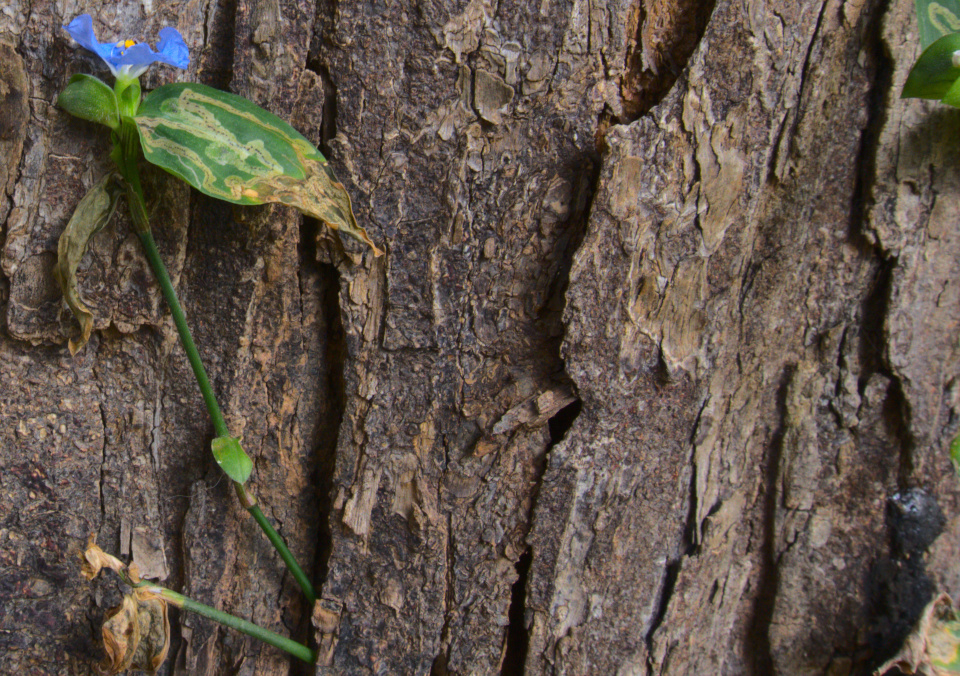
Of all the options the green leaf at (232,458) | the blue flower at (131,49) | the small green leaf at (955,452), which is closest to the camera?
the blue flower at (131,49)

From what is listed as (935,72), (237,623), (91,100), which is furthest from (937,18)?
(237,623)

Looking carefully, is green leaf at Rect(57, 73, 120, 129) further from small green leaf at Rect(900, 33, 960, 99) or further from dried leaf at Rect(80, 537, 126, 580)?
small green leaf at Rect(900, 33, 960, 99)

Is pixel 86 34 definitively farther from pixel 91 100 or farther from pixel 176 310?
pixel 176 310

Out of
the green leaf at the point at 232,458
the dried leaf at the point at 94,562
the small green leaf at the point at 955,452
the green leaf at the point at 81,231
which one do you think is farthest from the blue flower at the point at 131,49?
the small green leaf at the point at 955,452

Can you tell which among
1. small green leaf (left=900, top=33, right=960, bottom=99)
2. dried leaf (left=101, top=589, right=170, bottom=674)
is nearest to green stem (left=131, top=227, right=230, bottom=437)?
dried leaf (left=101, top=589, right=170, bottom=674)

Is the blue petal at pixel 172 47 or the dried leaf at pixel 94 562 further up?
the blue petal at pixel 172 47

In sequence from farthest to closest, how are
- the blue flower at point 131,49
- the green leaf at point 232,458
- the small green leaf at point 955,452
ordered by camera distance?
the small green leaf at point 955,452
the green leaf at point 232,458
the blue flower at point 131,49

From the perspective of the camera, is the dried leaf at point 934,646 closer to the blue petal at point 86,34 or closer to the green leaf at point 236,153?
the green leaf at point 236,153

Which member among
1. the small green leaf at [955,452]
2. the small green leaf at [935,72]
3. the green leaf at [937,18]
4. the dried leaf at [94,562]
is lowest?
the dried leaf at [94,562]
